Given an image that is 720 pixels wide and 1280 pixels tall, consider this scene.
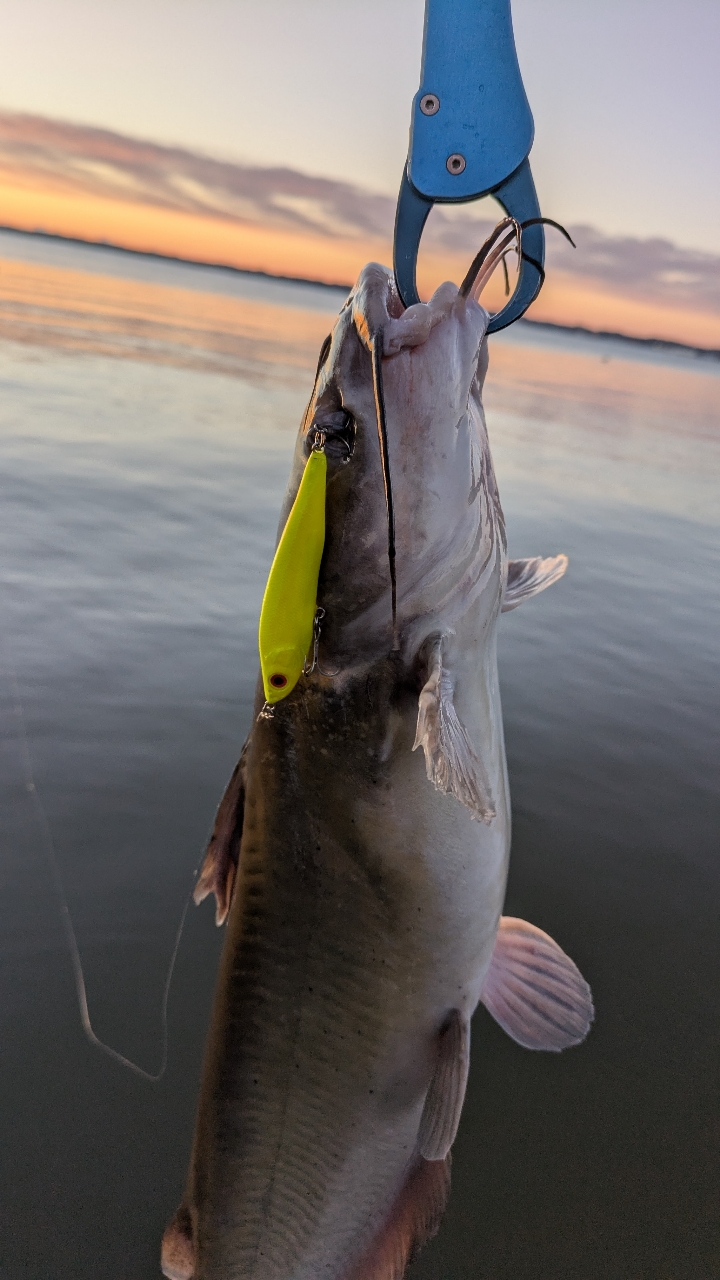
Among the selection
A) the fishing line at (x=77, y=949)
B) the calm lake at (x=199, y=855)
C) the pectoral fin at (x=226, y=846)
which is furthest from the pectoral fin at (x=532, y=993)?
the fishing line at (x=77, y=949)

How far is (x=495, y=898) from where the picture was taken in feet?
6.85

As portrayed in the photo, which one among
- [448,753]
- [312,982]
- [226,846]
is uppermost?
[448,753]

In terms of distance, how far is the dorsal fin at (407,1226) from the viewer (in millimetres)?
2148

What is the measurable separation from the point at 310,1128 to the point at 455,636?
1.21m

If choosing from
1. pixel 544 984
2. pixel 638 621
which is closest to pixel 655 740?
pixel 638 621

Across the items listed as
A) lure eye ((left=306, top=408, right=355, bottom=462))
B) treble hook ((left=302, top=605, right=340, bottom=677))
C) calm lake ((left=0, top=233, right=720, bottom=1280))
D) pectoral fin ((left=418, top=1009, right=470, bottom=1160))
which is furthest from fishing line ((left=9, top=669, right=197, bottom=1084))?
lure eye ((left=306, top=408, right=355, bottom=462))

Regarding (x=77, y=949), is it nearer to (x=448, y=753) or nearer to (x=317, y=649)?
(x=317, y=649)

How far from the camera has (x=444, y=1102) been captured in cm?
202

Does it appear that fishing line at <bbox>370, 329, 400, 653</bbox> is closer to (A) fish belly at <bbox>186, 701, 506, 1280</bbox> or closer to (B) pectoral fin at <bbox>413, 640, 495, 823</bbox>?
(B) pectoral fin at <bbox>413, 640, 495, 823</bbox>

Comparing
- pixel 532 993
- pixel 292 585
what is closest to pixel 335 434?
pixel 292 585

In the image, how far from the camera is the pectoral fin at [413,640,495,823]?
64.1 inches

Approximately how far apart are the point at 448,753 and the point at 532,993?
99cm

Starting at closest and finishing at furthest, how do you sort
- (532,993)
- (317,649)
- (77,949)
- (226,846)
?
1. (317,649)
2. (226,846)
3. (532,993)
4. (77,949)

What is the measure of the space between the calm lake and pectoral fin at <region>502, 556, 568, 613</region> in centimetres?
201
